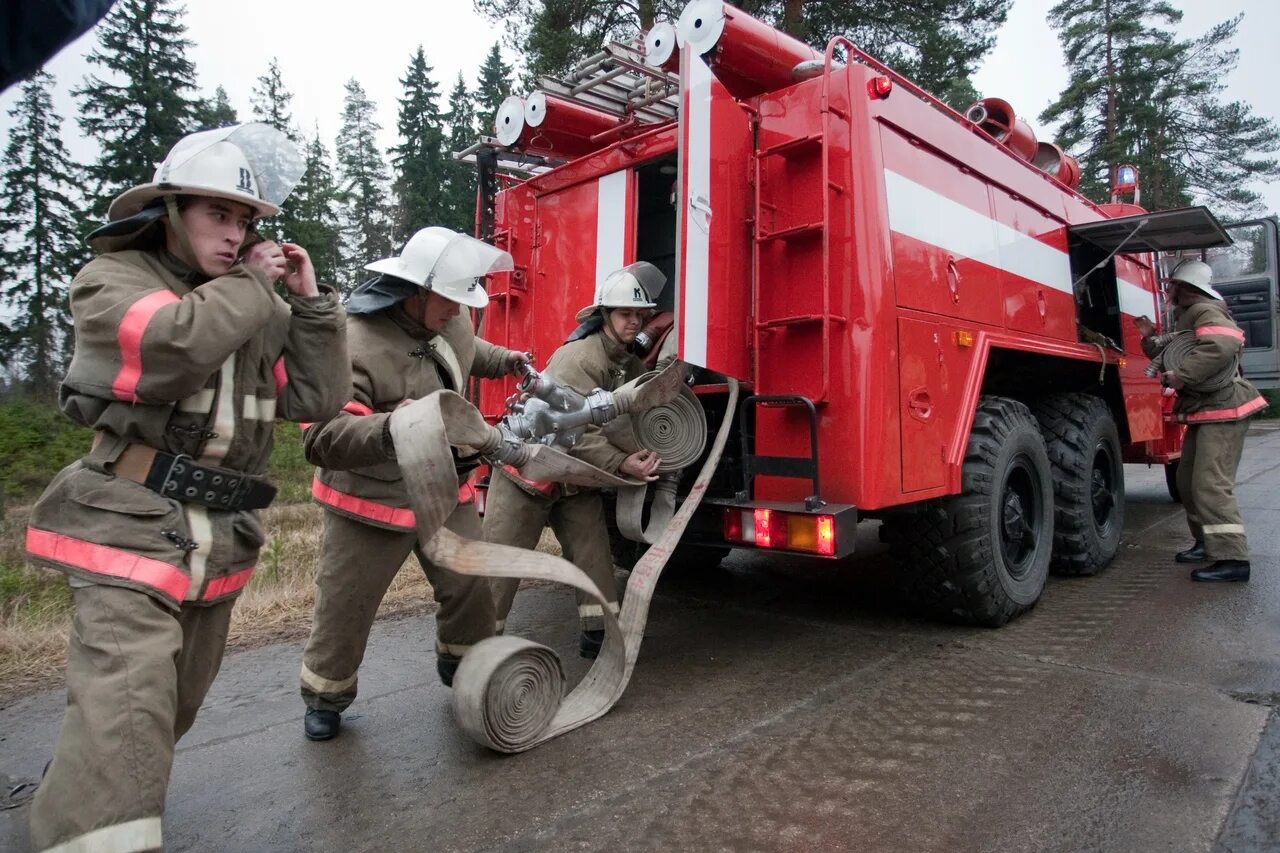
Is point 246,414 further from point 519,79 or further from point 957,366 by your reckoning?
point 519,79

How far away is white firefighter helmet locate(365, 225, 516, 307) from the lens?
257 cm

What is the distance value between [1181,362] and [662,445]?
3.76m

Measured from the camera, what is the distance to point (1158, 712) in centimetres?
286

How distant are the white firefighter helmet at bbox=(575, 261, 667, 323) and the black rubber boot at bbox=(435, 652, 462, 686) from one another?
156cm

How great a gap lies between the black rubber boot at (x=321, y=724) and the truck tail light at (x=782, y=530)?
1.61 meters

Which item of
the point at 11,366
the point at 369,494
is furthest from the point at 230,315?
the point at 11,366

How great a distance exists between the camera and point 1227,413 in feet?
16.6

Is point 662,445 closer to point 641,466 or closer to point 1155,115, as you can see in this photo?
point 641,466

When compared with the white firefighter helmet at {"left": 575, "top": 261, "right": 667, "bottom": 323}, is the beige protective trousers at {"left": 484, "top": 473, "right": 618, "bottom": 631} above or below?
below

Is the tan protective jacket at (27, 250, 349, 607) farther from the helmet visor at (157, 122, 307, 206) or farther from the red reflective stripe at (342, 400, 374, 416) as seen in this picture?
the red reflective stripe at (342, 400, 374, 416)

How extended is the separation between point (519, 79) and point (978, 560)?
49.1 ft

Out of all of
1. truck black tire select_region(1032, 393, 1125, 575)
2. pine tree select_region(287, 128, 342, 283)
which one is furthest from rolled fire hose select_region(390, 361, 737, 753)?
pine tree select_region(287, 128, 342, 283)

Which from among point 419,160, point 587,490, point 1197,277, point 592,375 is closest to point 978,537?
point 587,490

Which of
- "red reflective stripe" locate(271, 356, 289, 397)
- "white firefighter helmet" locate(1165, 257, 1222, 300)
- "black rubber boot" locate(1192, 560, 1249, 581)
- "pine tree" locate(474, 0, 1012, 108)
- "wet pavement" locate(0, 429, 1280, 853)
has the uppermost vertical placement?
"pine tree" locate(474, 0, 1012, 108)
